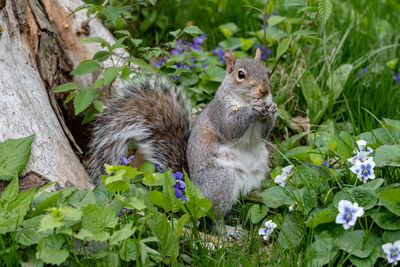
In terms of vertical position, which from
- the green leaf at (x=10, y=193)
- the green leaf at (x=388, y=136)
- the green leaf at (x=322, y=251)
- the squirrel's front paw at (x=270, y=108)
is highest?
the green leaf at (x=10, y=193)

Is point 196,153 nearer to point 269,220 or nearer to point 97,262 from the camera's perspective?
point 269,220

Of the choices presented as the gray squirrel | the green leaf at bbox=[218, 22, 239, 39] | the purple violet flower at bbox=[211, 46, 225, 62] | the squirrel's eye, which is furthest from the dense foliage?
the green leaf at bbox=[218, 22, 239, 39]

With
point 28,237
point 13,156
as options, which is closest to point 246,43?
point 13,156

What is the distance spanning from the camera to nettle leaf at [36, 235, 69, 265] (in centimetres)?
140

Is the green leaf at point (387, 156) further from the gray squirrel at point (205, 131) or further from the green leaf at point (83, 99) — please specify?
the green leaf at point (83, 99)

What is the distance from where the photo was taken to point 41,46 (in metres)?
2.42

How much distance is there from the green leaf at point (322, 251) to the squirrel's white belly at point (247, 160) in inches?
19.8

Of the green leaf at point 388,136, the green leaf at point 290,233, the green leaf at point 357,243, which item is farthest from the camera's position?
the green leaf at point 388,136

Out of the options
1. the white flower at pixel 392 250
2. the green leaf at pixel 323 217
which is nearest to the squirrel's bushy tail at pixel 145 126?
the green leaf at pixel 323 217

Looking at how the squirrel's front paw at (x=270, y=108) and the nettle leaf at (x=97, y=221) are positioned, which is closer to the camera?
the nettle leaf at (x=97, y=221)

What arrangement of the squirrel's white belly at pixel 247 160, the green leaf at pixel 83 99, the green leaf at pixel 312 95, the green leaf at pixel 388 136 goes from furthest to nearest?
1. the green leaf at pixel 312 95
2. the green leaf at pixel 83 99
3. the squirrel's white belly at pixel 247 160
4. the green leaf at pixel 388 136

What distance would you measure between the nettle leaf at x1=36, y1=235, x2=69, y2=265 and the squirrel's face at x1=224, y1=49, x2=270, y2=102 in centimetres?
93

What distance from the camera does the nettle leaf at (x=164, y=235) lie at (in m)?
1.47

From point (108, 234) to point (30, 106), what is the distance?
0.83 meters
